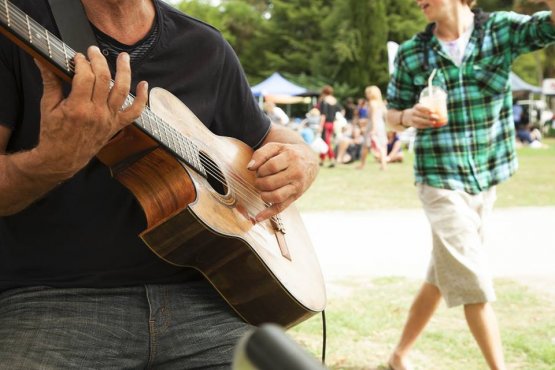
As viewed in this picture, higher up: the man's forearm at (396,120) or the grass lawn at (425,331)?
the man's forearm at (396,120)

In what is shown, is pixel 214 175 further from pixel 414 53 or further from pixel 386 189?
pixel 386 189

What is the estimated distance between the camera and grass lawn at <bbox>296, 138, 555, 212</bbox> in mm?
9266

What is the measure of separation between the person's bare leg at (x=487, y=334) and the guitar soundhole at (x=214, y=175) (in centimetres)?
177

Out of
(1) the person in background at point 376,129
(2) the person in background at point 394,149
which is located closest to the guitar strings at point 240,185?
(1) the person in background at point 376,129

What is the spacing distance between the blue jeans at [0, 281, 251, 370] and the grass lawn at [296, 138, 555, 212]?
6995 mm

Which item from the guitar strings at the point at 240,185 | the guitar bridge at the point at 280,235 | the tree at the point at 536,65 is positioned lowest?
the tree at the point at 536,65

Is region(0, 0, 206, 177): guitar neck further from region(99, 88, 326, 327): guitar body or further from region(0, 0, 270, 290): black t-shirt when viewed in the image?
region(0, 0, 270, 290): black t-shirt

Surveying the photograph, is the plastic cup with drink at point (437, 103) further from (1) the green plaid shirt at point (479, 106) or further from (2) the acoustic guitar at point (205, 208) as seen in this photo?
(2) the acoustic guitar at point (205, 208)

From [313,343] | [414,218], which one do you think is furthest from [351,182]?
[313,343]

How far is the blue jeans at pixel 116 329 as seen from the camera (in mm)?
1681

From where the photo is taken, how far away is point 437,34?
11.7 ft

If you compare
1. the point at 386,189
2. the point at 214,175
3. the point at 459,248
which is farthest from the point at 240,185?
the point at 386,189

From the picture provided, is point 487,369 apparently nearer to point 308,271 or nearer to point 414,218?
point 308,271

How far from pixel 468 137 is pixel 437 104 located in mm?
310
